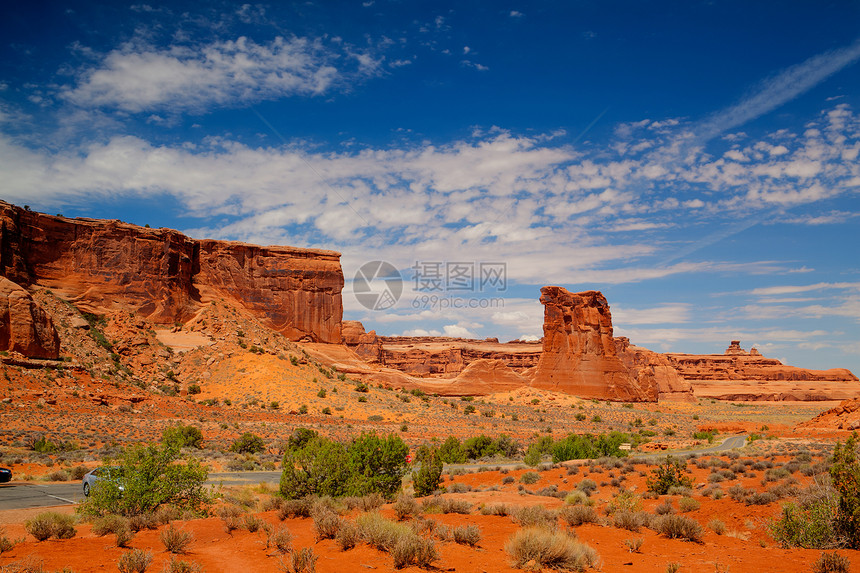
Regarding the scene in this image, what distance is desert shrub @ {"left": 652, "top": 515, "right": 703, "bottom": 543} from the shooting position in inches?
359

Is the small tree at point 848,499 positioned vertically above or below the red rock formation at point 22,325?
below

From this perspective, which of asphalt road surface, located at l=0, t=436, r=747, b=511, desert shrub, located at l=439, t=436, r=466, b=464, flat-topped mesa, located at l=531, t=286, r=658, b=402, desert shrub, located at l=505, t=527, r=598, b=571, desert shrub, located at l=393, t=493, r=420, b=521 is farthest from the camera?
flat-topped mesa, located at l=531, t=286, r=658, b=402

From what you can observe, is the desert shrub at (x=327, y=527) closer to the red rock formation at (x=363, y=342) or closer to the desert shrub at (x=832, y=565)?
the desert shrub at (x=832, y=565)

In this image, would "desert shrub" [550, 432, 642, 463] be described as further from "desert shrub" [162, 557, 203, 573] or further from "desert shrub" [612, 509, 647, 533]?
"desert shrub" [162, 557, 203, 573]

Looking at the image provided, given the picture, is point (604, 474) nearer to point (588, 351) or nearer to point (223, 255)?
point (588, 351)

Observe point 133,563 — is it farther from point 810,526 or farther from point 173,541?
point 810,526

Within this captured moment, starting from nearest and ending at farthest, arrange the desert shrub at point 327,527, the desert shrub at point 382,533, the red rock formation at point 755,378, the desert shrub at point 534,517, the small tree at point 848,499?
the desert shrub at point 382,533 < the small tree at point 848,499 < the desert shrub at point 327,527 < the desert shrub at point 534,517 < the red rock formation at point 755,378

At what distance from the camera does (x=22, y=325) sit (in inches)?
1276

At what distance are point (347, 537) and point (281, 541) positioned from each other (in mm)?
1015

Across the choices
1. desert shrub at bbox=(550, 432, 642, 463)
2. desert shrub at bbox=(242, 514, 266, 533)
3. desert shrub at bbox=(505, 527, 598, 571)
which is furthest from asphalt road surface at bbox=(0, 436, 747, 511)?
desert shrub at bbox=(550, 432, 642, 463)

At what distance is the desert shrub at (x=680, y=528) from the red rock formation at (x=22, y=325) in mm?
37367

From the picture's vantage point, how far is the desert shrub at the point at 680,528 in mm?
9117

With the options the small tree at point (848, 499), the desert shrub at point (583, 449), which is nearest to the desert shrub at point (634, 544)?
the small tree at point (848, 499)

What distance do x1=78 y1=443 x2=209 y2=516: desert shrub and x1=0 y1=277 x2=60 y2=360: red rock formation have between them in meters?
27.7
